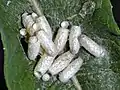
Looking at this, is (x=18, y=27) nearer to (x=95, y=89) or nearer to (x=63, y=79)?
(x=63, y=79)

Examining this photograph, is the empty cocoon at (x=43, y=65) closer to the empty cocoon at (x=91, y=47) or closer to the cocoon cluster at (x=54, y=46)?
the cocoon cluster at (x=54, y=46)

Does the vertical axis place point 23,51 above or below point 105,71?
above

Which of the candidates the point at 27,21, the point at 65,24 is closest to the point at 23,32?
the point at 27,21

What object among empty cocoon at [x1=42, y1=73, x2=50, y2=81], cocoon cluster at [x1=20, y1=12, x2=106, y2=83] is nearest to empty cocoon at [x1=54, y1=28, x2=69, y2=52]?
cocoon cluster at [x1=20, y1=12, x2=106, y2=83]

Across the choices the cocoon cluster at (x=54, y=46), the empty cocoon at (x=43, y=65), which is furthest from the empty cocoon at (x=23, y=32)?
the empty cocoon at (x=43, y=65)

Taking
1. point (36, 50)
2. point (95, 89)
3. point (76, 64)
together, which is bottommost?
point (95, 89)

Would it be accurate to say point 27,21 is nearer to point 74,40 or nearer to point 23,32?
point 23,32

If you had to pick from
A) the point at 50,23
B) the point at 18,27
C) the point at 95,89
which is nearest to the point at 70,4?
the point at 50,23
